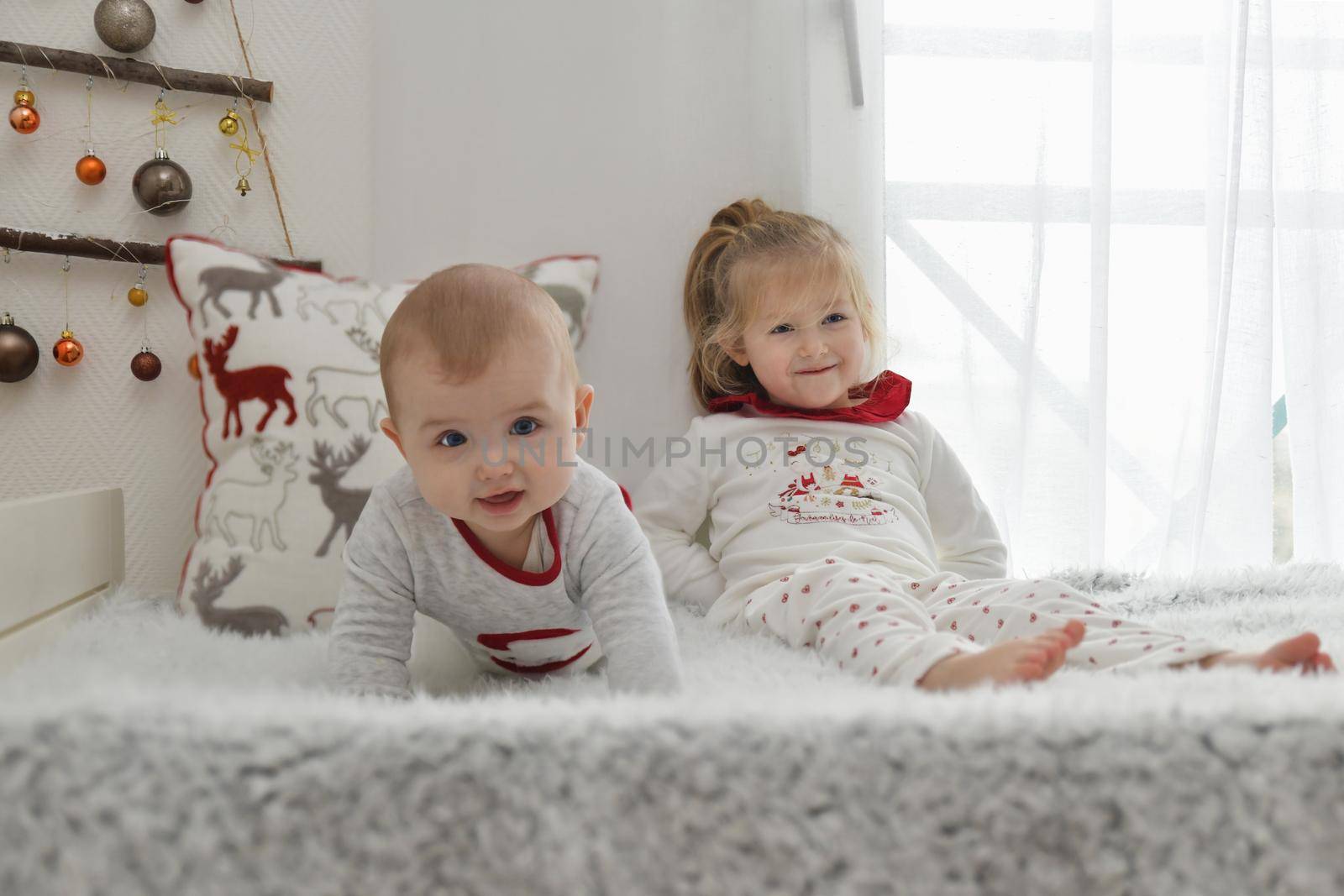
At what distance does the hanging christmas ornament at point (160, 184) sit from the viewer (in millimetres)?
1225

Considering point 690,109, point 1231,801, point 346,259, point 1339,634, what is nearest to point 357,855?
point 1231,801

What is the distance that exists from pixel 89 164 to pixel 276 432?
48 centimetres

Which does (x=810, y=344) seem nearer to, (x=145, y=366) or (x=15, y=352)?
(x=145, y=366)

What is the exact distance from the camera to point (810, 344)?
4.17 ft

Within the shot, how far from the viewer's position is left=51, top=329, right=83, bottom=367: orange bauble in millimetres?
1213

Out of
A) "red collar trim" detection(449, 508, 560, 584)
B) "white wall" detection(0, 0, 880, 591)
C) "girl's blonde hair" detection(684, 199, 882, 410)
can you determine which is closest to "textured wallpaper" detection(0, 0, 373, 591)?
"white wall" detection(0, 0, 880, 591)

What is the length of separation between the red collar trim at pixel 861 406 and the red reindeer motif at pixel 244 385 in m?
0.58

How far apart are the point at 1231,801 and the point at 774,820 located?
26cm

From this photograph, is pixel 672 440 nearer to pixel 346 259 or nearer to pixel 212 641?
pixel 346 259

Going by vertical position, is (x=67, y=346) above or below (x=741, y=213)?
below

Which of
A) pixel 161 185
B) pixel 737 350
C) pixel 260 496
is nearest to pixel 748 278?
pixel 737 350

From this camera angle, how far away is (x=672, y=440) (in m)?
1.39

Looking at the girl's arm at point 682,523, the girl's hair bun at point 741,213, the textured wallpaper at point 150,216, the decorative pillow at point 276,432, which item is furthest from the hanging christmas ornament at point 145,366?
the girl's hair bun at point 741,213

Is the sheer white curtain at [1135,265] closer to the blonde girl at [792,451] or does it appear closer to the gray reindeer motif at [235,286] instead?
the blonde girl at [792,451]
